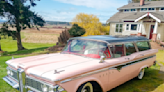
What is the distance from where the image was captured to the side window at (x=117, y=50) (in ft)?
12.7

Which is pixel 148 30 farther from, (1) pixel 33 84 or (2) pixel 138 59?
(1) pixel 33 84

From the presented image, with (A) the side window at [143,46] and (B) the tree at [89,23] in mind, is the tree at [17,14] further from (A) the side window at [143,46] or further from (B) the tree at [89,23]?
(A) the side window at [143,46]

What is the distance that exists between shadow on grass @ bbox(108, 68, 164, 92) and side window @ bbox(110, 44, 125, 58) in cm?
121

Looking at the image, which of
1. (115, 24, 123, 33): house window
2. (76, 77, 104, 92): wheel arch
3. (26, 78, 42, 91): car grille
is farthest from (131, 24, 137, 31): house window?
(26, 78, 42, 91): car grille

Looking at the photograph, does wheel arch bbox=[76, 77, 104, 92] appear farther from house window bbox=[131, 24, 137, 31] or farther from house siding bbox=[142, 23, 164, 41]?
house window bbox=[131, 24, 137, 31]

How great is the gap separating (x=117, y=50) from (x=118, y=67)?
553 mm

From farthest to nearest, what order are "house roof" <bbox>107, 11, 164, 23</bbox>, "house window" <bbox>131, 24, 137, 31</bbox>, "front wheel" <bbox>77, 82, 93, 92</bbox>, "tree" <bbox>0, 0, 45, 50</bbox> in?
1. "house window" <bbox>131, 24, 137, 31</bbox>
2. "house roof" <bbox>107, 11, 164, 23</bbox>
3. "tree" <bbox>0, 0, 45, 50</bbox>
4. "front wheel" <bbox>77, 82, 93, 92</bbox>

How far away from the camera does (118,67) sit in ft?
12.4

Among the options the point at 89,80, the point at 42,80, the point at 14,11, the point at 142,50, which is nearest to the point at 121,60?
Answer: the point at 89,80

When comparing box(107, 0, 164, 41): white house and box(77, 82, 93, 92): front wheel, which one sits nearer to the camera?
box(77, 82, 93, 92): front wheel

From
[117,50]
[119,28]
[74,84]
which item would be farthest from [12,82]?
[119,28]

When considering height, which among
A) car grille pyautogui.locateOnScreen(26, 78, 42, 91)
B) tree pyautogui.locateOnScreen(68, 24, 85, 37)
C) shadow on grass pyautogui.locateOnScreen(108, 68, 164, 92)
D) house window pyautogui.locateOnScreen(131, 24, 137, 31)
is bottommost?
shadow on grass pyautogui.locateOnScreen(108, 68, 164, 92)

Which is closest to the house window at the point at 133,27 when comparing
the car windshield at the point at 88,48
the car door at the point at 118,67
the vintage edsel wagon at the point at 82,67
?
the vintage edsel wagon at the point at 82,67

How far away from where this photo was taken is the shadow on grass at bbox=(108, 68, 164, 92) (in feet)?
14.3
